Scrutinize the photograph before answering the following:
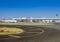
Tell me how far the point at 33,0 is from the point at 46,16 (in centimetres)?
51

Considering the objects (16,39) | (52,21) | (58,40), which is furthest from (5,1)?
(58,40)

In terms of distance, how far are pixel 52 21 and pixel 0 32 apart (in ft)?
4.25

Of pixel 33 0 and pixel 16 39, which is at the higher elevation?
pixel 33 0

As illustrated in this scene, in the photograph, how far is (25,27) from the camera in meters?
4.67

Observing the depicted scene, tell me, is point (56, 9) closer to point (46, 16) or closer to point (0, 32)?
point (46, 16)

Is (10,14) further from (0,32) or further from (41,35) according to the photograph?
(41,35)

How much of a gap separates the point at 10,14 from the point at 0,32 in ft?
1.64

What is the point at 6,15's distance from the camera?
456cm

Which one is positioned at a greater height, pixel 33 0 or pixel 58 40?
pixel 33 0

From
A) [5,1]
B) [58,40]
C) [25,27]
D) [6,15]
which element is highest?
[5,1]

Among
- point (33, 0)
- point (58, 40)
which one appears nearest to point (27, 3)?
point (33, 0)

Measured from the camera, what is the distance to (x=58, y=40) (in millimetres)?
4648

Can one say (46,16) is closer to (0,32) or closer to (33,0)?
(33,0)

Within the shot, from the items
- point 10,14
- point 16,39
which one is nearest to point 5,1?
point 10,14
